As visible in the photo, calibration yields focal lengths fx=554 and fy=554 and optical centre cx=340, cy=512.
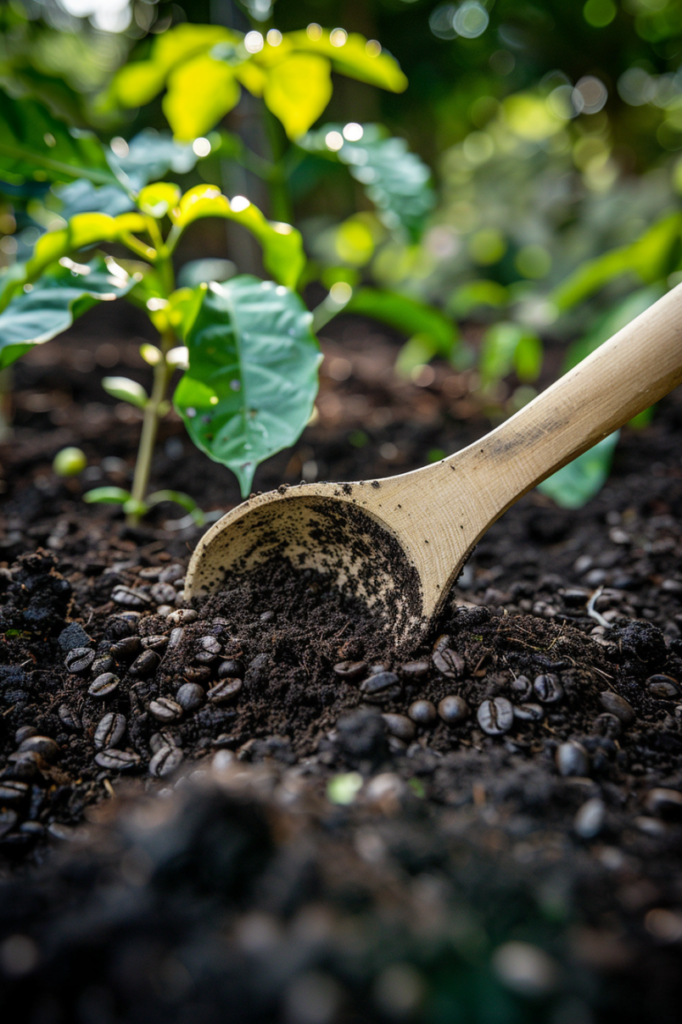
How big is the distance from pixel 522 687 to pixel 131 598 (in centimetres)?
83

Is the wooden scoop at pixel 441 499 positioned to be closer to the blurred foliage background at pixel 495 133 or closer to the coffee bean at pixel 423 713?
the coffee bean at pixel 423 713

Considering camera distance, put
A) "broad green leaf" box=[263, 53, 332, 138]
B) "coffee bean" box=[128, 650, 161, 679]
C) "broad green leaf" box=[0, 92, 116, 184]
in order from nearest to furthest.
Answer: "coffee bean" box=[128, 650, 161, 679], "broad green leaf" box=[0, 92, 116, 184], "broad green leaf" box=[263, 53, 332, 138]

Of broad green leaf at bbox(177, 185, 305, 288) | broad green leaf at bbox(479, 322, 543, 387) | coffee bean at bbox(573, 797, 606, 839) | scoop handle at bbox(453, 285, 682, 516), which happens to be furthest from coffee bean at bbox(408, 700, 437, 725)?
broad green leaf at bbox(479, 322, 543, 387)

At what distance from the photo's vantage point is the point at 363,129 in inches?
78.3

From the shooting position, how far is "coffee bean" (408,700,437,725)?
938 millimetres

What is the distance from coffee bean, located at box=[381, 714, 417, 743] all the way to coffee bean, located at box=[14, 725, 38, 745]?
63 centimetres

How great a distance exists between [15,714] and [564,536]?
5.03 ft

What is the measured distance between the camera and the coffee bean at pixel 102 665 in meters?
1.09

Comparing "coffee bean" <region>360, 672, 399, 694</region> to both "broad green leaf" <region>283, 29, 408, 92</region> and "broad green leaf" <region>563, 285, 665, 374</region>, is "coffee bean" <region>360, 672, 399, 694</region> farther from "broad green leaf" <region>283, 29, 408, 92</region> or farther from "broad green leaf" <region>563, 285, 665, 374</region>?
"broad green leaf" <region>283, 29, 408, 92</region>

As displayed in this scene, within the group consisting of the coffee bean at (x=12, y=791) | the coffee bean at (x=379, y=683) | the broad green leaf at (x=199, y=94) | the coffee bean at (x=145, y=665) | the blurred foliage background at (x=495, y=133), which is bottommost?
the coffee bean at (x=12, y=791)

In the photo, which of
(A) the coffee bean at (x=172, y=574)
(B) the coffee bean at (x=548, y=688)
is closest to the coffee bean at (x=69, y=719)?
(A) the coffee bean at (x=172, y=574)

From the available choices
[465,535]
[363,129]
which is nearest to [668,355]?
[465,535]

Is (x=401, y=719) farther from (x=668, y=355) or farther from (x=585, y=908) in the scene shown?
(x=668, y=355)

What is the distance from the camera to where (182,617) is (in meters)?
1.13
